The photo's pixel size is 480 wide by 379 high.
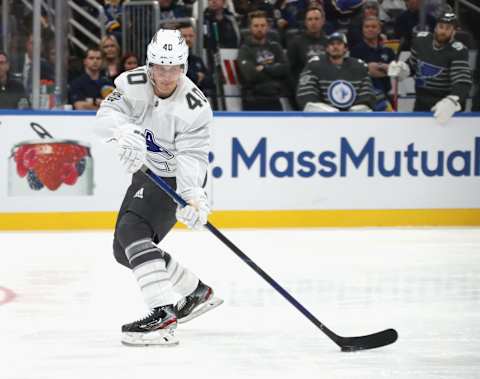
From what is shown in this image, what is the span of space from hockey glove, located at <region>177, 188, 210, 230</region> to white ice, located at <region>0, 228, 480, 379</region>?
1.68 ft

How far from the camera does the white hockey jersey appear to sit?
4.44m

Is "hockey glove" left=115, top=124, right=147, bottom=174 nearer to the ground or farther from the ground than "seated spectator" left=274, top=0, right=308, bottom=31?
nearer to the ground

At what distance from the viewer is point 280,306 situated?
A: 535cm

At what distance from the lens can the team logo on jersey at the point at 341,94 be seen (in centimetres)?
859

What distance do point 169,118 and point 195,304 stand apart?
36.4 inches

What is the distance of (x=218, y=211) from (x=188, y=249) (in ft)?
3.37

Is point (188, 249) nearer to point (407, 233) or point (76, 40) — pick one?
point (407, 233)

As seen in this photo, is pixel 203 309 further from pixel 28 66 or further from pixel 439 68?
pixel 439 68

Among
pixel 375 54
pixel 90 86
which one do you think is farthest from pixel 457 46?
pixel 90 86

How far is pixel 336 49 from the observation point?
8.52 metres

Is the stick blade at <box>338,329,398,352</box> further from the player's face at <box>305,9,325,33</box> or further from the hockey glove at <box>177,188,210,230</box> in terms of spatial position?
the player's face at <box>305,9,325,33</box>

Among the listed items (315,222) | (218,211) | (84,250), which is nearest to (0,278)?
(84,250)

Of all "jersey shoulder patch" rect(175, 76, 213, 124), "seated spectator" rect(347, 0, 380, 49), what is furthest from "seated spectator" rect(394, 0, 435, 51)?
"jersey shoulder patch" rect(175, 76, 213, 124)

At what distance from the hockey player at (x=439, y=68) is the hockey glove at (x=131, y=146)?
4770 millimetres
